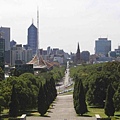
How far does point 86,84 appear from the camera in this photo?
8719 centimetres

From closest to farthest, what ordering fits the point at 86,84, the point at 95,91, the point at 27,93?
the point at 27,93 < the point at 95,91 < the point at 86,84

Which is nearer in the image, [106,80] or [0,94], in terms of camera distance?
[0,94]

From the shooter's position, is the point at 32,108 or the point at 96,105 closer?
the point at 32,108

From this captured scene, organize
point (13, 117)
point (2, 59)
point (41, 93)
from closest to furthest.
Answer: point (13, 117) < point (41, 93) < point (2, 59)

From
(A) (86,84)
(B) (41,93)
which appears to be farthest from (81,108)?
(A) (86,84)

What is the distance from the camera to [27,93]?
62.4 m

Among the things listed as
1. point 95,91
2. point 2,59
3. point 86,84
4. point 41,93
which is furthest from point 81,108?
point 2,59

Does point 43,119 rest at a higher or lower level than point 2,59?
lower

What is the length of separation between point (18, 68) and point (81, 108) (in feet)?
216

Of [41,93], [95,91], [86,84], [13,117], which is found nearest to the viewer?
[13,117]

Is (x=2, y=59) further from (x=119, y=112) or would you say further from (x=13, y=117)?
(x=13, y=117)

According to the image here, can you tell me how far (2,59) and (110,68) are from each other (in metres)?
30.5

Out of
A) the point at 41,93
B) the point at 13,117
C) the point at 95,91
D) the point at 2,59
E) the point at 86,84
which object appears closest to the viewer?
the point at 13,117

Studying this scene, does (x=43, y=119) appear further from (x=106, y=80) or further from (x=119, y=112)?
(x=106, y=80)
